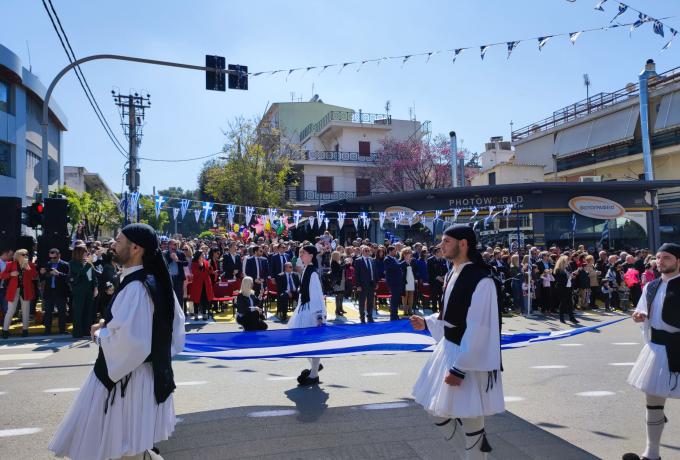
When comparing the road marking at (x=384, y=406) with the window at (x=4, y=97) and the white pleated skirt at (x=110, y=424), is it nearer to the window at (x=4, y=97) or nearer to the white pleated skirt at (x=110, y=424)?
the white pleated skirt at (x=110, y=424)

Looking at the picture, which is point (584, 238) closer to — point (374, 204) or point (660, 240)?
point (660, 240)

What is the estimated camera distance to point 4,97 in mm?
25938

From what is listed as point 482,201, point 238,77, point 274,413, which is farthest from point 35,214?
point 482,201

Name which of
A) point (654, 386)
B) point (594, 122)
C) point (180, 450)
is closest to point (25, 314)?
point (180, 450)

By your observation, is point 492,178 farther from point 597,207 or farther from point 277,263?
point 277,263

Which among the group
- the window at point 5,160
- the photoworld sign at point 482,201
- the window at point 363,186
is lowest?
the photoworld sign at point 482,201

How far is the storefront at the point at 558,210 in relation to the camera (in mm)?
28844

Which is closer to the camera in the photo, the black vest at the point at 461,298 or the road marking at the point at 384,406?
the black vest at the point at 461,298

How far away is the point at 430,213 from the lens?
29531 mm

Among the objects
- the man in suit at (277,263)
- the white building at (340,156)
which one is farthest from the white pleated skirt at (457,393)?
the white building at (340,156)

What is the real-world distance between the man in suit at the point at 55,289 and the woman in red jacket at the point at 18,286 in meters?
0.32

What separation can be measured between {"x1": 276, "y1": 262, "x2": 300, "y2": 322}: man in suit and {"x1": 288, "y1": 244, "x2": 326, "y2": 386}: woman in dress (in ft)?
23.7

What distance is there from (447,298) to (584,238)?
2809 cm

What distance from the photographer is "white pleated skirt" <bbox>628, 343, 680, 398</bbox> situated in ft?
15.2
